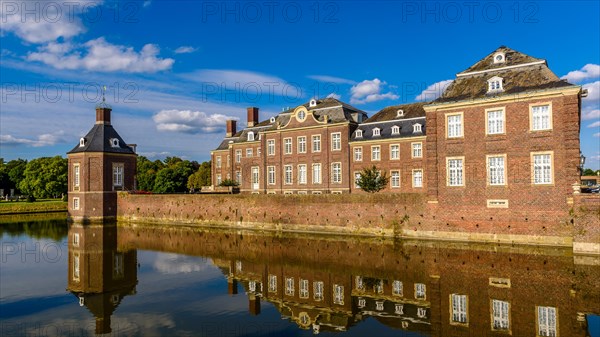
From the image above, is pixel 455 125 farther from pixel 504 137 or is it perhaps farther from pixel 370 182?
pixel 370 182

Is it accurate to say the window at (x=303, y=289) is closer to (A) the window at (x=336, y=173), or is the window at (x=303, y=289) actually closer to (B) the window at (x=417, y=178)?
(B) the window at (x=417, y=178)

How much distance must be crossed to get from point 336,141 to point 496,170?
53.4 feet

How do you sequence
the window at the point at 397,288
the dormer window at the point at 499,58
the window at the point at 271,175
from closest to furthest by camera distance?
the window at the point at 397,288, the dormer window at the point at 499,58, the window at the point at 271,175

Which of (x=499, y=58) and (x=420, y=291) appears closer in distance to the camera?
(x=420, y=291)

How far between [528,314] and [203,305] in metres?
8.16

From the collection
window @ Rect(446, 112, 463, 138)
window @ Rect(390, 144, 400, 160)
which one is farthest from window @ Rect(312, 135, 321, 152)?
window @ Rect(446, 112, 463, 138)

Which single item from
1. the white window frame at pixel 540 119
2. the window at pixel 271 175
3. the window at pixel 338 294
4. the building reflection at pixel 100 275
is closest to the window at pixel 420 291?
the window at pixel 338 294

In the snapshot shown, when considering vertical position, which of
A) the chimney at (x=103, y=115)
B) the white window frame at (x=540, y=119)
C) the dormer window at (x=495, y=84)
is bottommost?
the white window frame at (x=540, y=119)

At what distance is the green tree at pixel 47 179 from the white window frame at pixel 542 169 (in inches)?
2291

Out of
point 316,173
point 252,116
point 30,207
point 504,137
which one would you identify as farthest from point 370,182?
point 30,207

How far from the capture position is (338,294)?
1284 cm

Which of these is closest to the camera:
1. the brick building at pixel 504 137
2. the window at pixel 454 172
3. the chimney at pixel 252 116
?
the brick building at pixel 504 137

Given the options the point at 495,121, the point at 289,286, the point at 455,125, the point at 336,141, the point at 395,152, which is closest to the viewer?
the point at 289,286

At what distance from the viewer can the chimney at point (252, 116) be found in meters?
46.8
